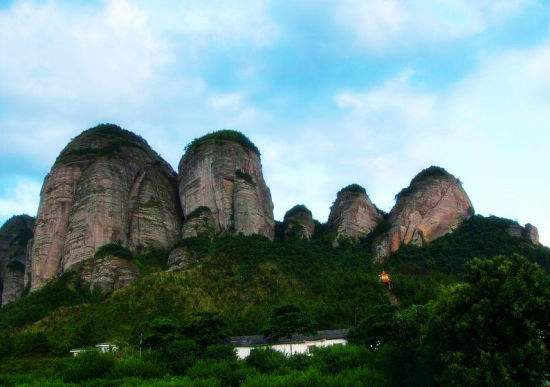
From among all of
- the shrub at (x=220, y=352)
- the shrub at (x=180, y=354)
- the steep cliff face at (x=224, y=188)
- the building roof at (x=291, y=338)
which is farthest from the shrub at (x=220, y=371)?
the steep cliff face at (x=224, y=188)

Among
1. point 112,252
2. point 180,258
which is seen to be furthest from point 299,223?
point 112,252

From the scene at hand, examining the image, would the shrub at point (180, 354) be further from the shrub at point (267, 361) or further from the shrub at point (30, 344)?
the shrub at point (30, 344)

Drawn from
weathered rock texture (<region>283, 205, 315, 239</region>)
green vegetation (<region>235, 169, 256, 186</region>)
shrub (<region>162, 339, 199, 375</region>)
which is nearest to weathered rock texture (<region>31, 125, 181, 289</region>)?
green vegetation (<region>235, 169, 256, 186</region>)

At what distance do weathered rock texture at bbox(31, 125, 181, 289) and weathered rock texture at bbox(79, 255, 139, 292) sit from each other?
2643mm

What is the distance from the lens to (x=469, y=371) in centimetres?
2167

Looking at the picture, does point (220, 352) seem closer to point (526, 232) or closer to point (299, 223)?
point (299, 223)

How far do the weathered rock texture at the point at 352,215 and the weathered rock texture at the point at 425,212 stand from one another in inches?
123

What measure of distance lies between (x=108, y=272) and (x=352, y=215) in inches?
1221

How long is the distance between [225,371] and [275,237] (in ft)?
133

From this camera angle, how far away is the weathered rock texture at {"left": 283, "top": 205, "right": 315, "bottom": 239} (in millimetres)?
72394

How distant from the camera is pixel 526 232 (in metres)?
72.4

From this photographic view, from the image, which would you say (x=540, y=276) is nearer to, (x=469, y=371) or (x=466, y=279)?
(x=466, y=279)

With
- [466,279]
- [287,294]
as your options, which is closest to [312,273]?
[287,294]

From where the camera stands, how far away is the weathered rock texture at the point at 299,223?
7239cm
